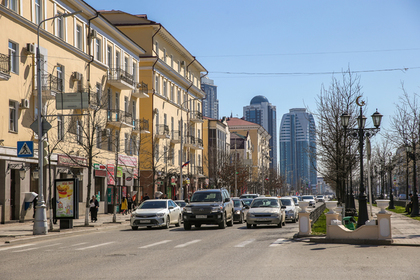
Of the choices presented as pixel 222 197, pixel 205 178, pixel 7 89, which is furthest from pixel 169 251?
pixel 205 178

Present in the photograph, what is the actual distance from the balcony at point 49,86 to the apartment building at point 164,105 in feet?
47.9

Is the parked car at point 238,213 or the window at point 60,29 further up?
the window at point 60,29

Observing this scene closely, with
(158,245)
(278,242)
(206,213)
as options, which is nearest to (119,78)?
(206,213)

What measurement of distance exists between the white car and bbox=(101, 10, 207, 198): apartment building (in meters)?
19.2

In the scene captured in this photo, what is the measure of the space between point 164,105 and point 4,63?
104ft

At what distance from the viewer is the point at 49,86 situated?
33.0 meters

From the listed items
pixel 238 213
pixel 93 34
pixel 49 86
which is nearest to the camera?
pixel 238 213

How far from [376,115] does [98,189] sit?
26.7m

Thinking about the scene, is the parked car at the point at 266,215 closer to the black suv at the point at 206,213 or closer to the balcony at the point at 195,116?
the black suv at the point at 206,213

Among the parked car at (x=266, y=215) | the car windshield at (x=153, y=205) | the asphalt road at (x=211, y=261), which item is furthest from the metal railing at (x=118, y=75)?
the asphalt road at (x=211, y=261)

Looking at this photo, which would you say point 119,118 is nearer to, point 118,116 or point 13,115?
point 118,116

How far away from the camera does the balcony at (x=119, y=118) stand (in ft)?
148

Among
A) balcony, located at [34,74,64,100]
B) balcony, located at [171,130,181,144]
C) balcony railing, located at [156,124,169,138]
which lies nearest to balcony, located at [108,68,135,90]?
balcony railing, located at [156,124,169,138]

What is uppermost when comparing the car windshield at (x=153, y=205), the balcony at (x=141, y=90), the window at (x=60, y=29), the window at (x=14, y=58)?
the window at (x=60, y=29)
